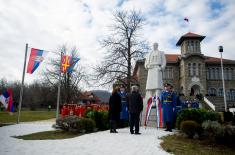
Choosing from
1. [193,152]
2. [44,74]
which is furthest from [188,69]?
[193,152]

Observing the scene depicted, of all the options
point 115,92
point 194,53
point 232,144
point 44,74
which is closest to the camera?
point 232,144

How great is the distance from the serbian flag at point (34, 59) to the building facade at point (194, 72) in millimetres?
26339

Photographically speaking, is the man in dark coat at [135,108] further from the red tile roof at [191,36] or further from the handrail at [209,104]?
the red tile roof at [191,36]

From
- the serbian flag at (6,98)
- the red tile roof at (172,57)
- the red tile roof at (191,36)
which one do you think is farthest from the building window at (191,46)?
the serbian flag at (6,98)

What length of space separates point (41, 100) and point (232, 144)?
209 feet

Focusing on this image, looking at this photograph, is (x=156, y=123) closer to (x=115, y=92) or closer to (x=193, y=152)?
(x=115, y=92)

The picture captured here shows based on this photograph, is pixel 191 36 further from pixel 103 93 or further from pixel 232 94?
pixel 103 93

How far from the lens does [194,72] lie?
43250 mm

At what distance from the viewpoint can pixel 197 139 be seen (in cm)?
836

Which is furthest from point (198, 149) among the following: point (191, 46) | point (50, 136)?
point (191, 46)

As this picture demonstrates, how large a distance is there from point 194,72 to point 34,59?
1319 inches

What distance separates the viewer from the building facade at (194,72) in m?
42.9

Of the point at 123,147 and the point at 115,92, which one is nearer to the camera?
the point at 123,147

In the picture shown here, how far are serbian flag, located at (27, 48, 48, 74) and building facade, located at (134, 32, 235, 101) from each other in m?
26.3
